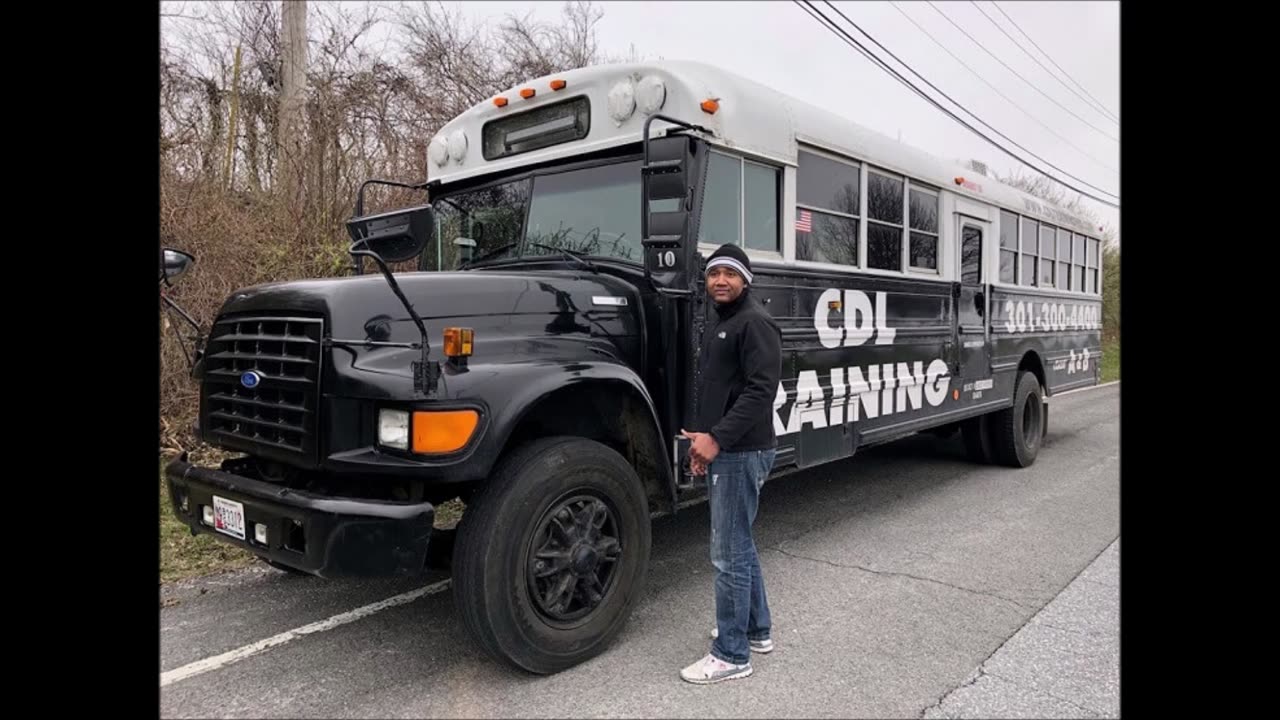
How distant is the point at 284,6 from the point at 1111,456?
1140 centimetres

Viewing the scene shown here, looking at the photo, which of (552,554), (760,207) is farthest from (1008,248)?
(552,554)

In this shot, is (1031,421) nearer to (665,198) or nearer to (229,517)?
(665,198)

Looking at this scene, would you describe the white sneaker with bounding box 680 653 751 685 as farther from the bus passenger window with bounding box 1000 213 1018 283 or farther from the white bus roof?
the bus passenger window with bounding box 1000 213 1018 283

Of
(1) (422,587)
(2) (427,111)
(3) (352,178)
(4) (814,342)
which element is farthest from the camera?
(2) (427,111)

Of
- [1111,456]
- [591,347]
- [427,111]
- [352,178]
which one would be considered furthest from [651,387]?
[427,111]

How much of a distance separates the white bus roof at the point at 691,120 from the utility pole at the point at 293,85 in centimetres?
556

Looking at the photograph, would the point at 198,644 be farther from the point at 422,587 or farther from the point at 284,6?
the point at 284,6

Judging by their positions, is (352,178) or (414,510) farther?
(352,178)

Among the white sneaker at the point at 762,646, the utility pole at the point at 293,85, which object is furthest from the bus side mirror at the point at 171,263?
the utility pole at the point at 293,85

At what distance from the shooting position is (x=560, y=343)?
3.50m

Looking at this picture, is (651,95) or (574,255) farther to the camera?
(574,255)

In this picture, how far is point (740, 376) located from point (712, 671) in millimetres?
1203

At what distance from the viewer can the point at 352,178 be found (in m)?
10.1

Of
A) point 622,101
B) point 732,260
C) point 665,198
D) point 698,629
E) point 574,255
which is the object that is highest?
point 622,101
